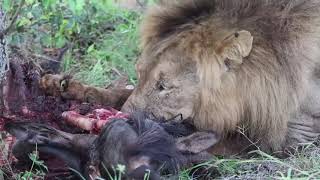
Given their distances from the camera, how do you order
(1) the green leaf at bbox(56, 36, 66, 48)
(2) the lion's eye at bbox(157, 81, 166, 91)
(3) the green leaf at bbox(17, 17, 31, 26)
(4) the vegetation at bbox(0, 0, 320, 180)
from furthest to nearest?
(1) the green leaf at bbox(56, 36, 66, 48) < (3) the green leaf at bbox(17, 17, 31, 26) < (4) the vegetation at bbox(0, 0, 320, 180) < (2) the lion's eye at bbox(157, 81, 166, 91)

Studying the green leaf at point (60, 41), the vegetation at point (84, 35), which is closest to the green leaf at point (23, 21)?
the vegetation at point (84, 35)

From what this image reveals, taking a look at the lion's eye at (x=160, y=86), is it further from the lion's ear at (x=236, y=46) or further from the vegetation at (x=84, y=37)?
the vegetation at (x=84, y=37)

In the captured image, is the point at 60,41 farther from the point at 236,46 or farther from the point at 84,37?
the point at 236,46

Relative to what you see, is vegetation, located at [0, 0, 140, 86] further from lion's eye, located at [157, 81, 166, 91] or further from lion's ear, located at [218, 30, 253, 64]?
lion's ear, located at [218, 30, 253, 64]

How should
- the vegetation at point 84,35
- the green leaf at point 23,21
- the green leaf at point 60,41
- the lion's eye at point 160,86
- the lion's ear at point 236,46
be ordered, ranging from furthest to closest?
the green leaf at point 60,41 → the green leaf at point 23,21 → the vegetation at point 84,35 → the lion's eye at point 160,86 → the lion's ear at point 236,46

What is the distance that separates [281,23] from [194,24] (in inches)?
16.8

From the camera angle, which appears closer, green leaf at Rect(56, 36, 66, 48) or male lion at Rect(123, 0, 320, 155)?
male lion at Rect(123, 0, 320, 155)

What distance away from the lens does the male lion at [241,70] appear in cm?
308

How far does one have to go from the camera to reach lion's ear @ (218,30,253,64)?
303 centimetres

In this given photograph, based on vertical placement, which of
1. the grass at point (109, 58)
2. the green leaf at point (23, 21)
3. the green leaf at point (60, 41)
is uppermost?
the green leaf at point (23, 21)

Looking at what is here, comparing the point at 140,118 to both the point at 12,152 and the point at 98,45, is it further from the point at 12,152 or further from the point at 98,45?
the point at 98,45

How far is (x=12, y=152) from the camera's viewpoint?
280cm

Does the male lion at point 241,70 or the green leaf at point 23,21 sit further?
the green leaf at point 23,21

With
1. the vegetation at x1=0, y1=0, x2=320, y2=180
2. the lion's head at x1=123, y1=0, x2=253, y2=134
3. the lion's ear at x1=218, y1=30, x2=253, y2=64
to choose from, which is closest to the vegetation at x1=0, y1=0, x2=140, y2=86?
the vegetation at x1=0, y1=0, x2=320, y2=180
